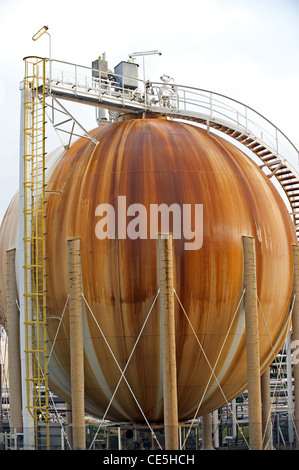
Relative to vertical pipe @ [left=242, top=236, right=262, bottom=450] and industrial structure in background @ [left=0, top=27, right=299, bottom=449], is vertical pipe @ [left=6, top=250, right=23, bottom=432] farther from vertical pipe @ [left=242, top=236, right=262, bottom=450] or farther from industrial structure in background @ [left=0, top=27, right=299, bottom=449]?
vertical pipe @ [left=242, top=236, right=262, bottom=450]

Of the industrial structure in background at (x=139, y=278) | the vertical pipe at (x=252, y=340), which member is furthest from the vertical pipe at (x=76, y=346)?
the vertical pipe at (x=252, y=340)

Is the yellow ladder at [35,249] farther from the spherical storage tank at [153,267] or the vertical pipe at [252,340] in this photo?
the vertical pipe at [252,340]

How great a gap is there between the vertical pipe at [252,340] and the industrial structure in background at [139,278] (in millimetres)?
41

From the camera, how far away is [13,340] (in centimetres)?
2630

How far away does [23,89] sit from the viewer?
85.5 ft

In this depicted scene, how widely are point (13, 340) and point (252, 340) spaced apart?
7827 millimetres

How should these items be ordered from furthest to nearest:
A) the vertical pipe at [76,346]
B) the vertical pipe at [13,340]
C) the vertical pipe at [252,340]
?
the vertical pipe at [13,340], the vertical pipe at [252,340], the vertical pipe at [76,346]

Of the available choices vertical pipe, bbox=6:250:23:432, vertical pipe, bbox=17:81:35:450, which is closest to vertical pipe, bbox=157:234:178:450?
vertical pipe, bbox=17:81:35:450

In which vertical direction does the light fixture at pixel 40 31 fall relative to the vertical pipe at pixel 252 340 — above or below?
above

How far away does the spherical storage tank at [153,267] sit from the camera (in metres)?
23.5

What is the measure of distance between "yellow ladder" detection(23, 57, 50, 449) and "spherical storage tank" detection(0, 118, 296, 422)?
35cm

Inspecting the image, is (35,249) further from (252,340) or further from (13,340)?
(252,340)
